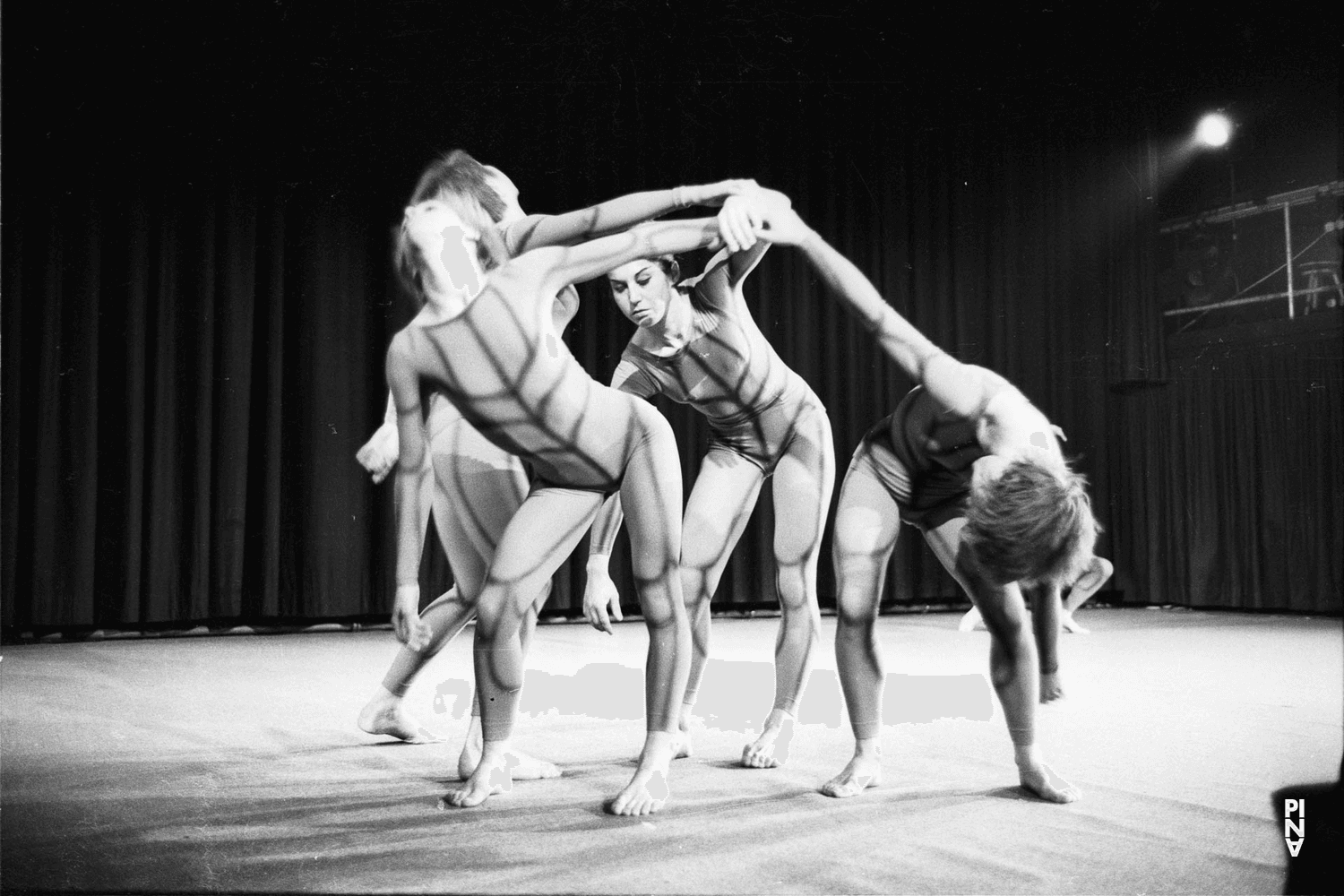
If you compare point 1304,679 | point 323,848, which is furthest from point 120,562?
point 1304,679

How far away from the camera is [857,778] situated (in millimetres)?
2365

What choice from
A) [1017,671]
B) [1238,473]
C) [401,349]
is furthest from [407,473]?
[1238,473]

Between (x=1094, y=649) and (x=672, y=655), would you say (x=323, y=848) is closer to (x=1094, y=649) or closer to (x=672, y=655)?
(x=672, y=655)

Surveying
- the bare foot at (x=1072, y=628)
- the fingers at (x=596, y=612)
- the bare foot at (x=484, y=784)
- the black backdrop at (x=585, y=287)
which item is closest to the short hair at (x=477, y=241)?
the black backdrop at (x=585, y=287)

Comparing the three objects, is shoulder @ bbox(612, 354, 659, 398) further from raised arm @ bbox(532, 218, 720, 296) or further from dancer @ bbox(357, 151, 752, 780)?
raised arm @ bbox(532, 218, 720, 296)

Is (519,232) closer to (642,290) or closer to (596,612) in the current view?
(642,290)

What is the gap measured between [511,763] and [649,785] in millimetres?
388

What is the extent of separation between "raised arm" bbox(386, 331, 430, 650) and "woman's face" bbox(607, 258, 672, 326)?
601mm

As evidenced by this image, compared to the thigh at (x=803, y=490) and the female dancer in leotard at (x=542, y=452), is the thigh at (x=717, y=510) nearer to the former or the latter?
→ the thigh at (x=803, y=490)

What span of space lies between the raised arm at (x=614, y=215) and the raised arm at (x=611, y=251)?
0.12 meters

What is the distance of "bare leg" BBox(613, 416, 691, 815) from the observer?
2.25 meters

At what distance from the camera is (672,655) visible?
2.28 metres

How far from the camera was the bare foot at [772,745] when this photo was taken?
2613mm

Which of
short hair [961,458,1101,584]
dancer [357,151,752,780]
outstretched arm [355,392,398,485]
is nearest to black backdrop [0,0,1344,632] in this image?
dancer [357,151,752,780]
